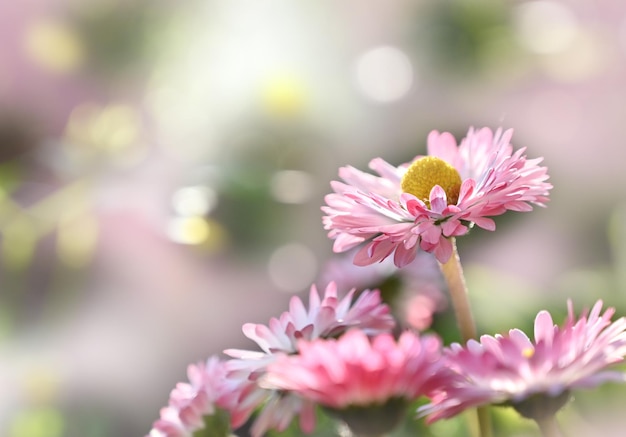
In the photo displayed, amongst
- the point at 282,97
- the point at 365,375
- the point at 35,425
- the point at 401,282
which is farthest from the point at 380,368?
the point at 282,97

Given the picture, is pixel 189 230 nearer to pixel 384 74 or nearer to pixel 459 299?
pixel 384 74

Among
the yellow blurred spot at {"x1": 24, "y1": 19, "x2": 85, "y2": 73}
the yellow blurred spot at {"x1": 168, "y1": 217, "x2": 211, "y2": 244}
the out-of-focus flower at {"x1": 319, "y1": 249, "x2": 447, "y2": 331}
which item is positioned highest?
the yellow blurred spot at {"x1": 24, "y1": 19, "x2": 85, "y2": 73}

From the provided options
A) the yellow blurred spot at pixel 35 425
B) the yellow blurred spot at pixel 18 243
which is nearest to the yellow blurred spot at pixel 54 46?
the yellow blurred spot at pixel 18 243

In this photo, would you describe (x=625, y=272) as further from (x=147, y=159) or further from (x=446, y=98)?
(x=147, y=159)

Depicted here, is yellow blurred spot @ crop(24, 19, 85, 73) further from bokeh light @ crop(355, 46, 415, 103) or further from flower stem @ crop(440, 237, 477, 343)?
flower stem @ crop(440, 237, 477, 343)

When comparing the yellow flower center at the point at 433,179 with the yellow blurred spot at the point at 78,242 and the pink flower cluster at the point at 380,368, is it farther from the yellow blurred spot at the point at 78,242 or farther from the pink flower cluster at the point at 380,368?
the yellow blurred spot at the point at 78,242

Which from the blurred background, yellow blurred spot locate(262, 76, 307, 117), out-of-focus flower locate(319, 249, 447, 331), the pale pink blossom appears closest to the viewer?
the pale pink blossom

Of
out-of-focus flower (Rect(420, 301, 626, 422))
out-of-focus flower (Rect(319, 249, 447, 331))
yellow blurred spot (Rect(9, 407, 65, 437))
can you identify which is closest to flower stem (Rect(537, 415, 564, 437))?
out-of-focus flower (Rect(420, 301, 626, 422))
